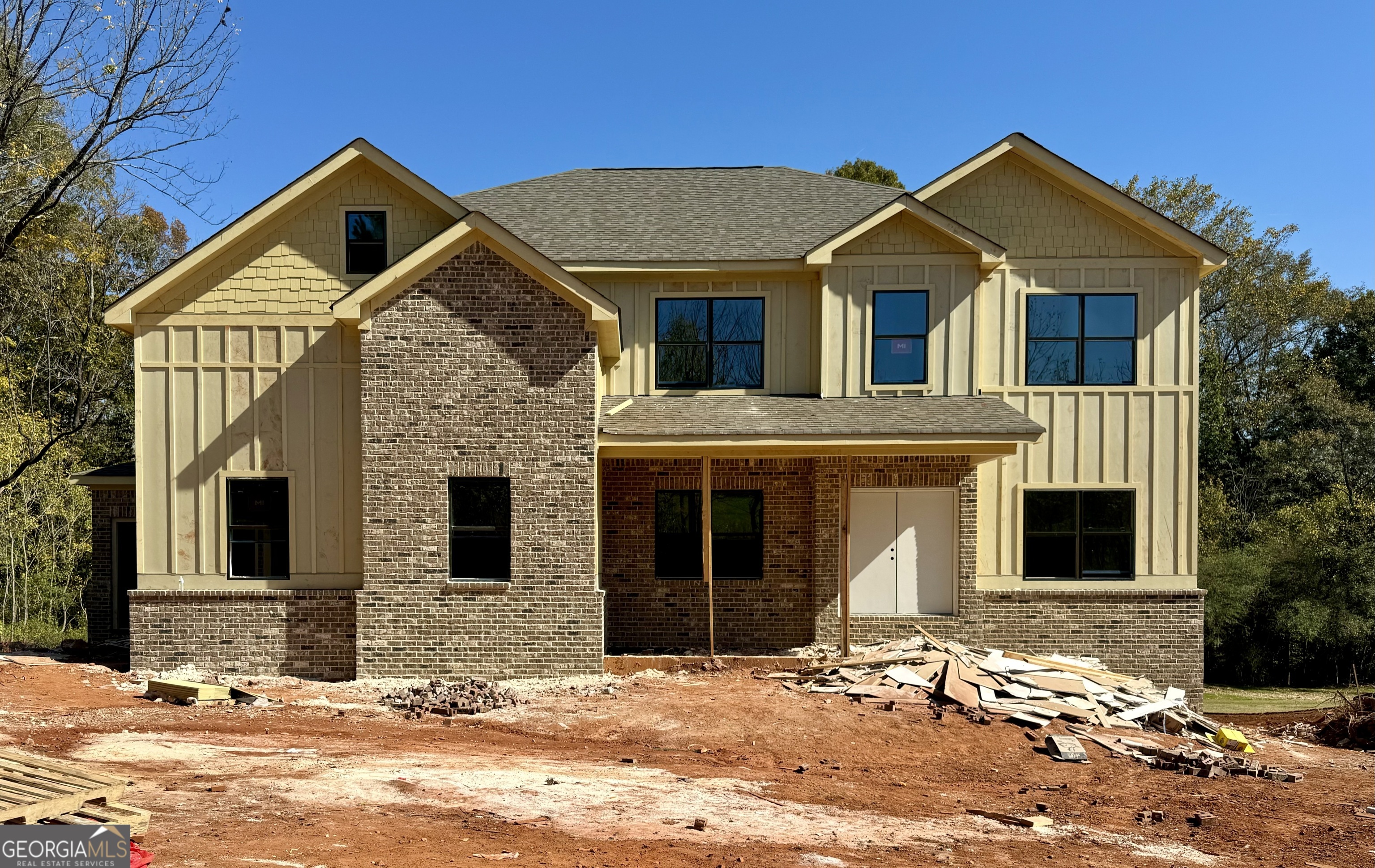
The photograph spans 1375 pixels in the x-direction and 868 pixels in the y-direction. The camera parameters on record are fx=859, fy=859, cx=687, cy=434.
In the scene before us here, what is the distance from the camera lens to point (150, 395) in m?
13.3

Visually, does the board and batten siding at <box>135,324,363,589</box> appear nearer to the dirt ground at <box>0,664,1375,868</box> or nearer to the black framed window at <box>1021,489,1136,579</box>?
the dirt ground at <box>0,664,1375,868</box>

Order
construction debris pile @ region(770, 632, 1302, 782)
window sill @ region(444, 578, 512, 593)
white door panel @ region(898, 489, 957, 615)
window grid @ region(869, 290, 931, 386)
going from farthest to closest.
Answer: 1. window grid @ region(869, 290, 931, 386)
2. white door panel @ region(898, 489, 957, 615)
3. window sill @ region(444, 578, 512, 593)
4. construction debris pile @ region(770, 632, 1302, 782)

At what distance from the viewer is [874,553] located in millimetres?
14789

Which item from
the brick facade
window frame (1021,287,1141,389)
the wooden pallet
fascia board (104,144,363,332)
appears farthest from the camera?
window frame (1021,287,1141,389)

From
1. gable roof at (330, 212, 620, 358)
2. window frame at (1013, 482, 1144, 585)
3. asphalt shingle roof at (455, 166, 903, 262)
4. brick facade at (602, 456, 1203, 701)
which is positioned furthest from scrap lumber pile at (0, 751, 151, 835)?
window frame at (1013, 482, 1144, 585)

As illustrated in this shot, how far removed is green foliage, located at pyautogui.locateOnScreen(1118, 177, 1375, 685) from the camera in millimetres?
24203

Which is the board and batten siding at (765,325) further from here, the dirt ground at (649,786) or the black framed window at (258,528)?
the black framed window at (258,528)

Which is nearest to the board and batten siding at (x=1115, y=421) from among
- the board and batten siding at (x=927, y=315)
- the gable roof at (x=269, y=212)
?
the board and batten siding at (x=927, y=315)

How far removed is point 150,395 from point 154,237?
2450 cm

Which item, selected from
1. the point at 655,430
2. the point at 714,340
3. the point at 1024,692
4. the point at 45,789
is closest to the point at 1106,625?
the point at 1024,692

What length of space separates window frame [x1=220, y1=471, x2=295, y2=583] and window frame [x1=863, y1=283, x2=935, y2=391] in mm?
9588

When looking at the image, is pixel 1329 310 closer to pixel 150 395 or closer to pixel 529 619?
pixel 529 619

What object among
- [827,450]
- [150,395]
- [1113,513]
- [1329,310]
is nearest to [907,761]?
[827,450]

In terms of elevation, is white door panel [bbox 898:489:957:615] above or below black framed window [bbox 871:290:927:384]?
below
